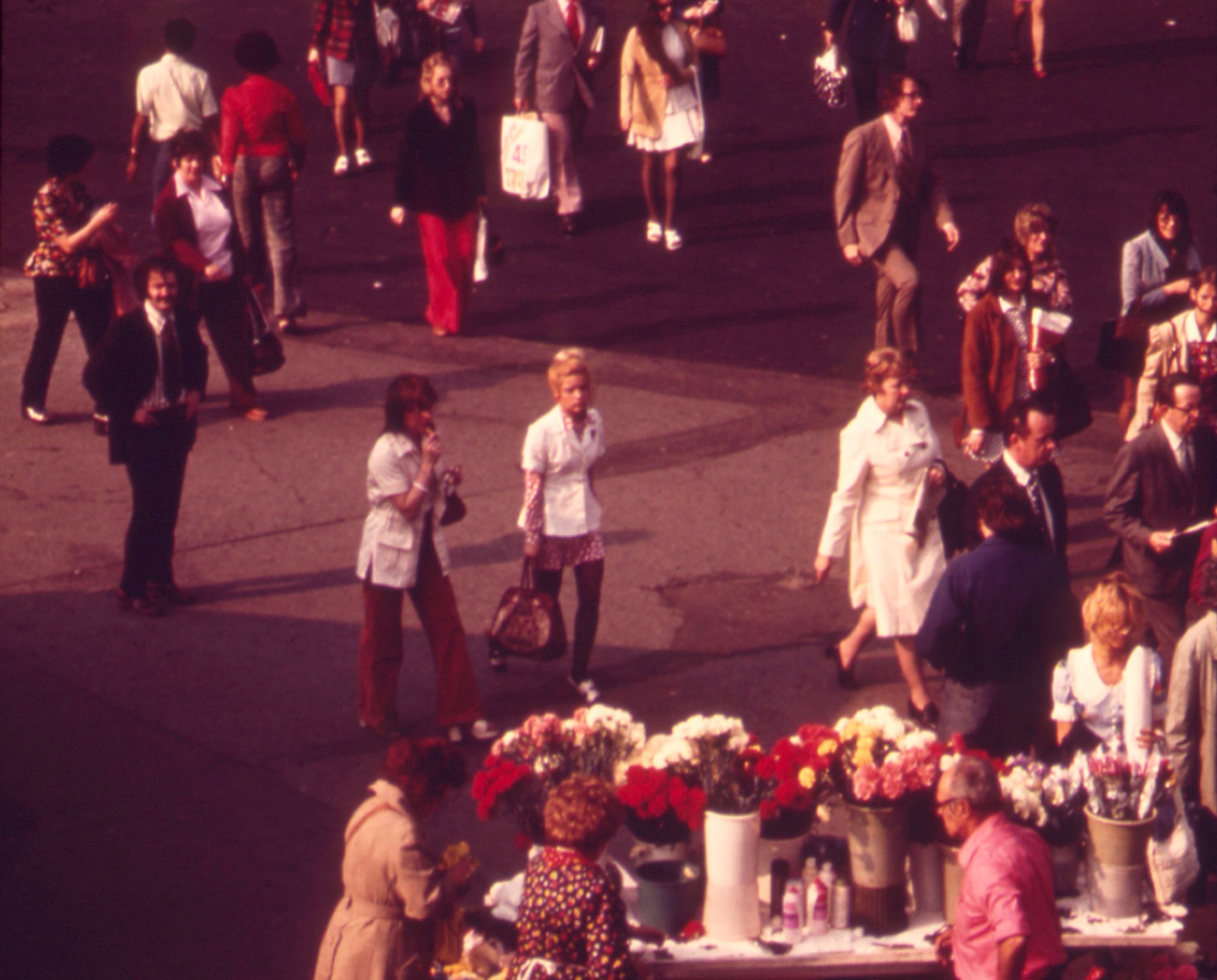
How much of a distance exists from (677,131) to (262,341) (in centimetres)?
483

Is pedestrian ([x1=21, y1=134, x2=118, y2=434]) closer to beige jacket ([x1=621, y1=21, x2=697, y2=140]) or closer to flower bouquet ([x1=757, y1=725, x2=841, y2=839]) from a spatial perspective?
beige jacket ([x1=621, y1=21, x2=697, y2=140])

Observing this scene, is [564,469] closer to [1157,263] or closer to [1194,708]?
[1194,708]

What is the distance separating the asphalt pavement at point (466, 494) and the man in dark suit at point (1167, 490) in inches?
53.1

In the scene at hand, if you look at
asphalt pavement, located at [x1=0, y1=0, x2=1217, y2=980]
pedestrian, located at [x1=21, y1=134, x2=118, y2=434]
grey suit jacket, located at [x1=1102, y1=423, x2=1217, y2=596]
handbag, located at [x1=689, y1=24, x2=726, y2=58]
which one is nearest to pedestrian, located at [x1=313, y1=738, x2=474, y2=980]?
asphalt pavement, located at [x1=0, y1=0, x2=1217, y2=980]

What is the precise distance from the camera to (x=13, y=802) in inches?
326

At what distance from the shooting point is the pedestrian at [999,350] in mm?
10547

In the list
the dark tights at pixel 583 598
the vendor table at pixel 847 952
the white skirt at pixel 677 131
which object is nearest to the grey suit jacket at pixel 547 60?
the white skirt at pixel 677 131

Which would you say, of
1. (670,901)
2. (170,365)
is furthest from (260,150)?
(670,901)

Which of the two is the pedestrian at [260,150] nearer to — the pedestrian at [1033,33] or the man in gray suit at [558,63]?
the man in gray suit at [558,63]

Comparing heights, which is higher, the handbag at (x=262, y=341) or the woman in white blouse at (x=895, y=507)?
the handbag at (x=262, y=341)

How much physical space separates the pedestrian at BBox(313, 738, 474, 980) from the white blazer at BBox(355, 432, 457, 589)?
2533mm

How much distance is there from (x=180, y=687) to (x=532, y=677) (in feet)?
5.53

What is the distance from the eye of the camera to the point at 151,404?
33.0ft

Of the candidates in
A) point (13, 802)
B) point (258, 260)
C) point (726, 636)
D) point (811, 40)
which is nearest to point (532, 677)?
point (726, 636)
